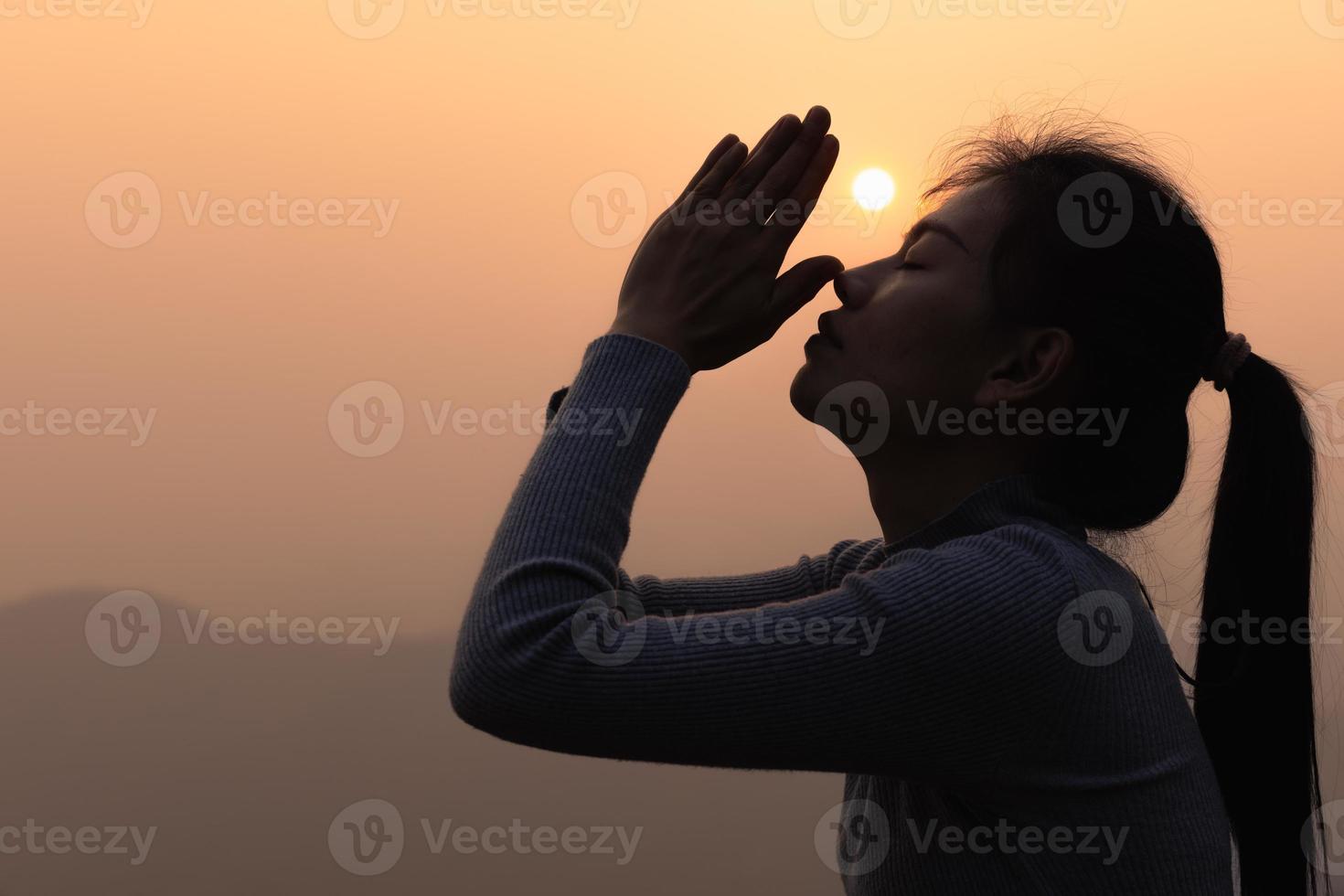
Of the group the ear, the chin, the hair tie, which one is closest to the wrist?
the chin

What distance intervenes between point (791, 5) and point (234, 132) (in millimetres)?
986

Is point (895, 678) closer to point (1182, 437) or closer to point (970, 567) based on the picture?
point (970, 567)

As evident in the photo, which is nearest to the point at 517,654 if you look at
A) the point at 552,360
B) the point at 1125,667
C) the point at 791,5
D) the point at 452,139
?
the point at 1125,667

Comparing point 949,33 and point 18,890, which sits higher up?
point 949,33

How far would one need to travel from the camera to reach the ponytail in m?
0.81

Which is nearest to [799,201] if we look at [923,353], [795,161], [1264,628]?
[795,161]

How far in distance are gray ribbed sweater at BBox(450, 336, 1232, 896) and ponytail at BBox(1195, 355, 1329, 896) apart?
0.13 m

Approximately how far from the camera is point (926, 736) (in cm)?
62

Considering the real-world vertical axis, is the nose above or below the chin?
above

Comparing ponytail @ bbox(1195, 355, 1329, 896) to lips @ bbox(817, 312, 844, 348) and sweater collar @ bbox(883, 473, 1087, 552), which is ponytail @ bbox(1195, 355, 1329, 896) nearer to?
sweater collar @ bbox(883, 473, 1087, 552)

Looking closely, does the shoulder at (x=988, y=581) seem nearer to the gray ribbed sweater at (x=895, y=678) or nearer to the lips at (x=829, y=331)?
the gray ribbed sweater at (x=895, y=678)

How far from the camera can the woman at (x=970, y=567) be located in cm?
62

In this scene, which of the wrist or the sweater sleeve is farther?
the wrist

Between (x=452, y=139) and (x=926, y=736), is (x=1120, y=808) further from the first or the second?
(x=452, y=139)
